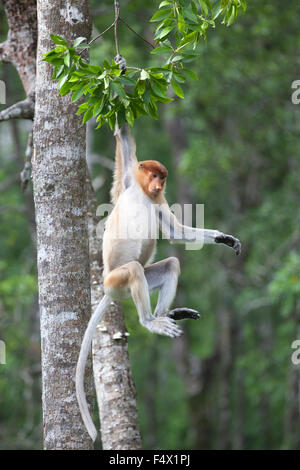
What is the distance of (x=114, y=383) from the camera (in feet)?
17.5

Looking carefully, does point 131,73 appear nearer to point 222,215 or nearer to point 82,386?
point 82,386

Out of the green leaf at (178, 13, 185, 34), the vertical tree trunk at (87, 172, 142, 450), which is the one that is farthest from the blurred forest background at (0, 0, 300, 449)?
the green leaf at (178, 13, 185, 34)

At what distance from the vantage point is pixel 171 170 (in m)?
16.1

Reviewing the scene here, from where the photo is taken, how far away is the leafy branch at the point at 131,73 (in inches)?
128

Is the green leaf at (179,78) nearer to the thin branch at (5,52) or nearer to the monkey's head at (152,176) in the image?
the monkey's head at (152,176)

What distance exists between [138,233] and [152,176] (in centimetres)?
41

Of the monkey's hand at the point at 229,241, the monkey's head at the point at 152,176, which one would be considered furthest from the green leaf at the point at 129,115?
the monkey's hand at the point at 229,241

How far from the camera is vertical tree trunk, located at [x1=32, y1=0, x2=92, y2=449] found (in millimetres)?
3361

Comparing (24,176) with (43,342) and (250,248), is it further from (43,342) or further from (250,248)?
(250,248)

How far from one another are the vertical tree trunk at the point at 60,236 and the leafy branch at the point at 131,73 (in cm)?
19

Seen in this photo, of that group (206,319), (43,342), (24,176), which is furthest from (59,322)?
(206,319)

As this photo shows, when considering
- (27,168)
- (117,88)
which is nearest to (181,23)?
(117,88)

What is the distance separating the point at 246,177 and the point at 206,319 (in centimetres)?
523

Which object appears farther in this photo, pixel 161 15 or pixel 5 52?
pixel 5 52
